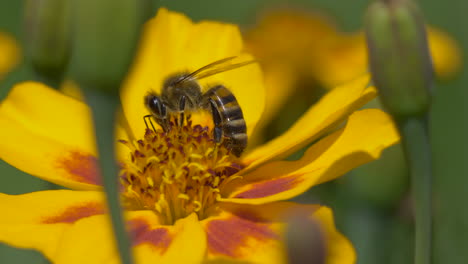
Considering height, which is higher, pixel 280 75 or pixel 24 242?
pixel 24 242

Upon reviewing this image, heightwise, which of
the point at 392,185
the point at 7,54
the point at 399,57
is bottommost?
the point at 7,54

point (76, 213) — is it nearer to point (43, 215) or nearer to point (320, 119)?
point (43, 215)

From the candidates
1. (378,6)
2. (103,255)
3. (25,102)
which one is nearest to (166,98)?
(25,102)

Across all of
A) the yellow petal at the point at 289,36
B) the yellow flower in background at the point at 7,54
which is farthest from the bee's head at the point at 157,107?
the yellow petal at the point at 289,36

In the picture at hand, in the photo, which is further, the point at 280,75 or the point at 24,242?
the point at 280,75

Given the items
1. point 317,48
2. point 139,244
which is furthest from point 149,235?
point 317,48

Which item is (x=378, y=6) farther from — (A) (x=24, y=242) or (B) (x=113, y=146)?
(A) (x=24, y=242)
